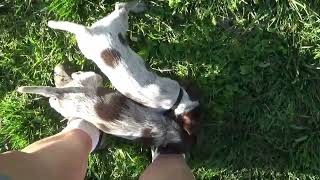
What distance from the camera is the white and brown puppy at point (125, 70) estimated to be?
360 centimetres

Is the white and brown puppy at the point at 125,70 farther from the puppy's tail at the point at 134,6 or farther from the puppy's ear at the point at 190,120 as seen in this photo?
the puppy's tail at the point at 134,6

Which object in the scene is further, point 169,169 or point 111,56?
point 169,169

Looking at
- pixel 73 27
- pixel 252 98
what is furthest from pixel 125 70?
pixel 252 98

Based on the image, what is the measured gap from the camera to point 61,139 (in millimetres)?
3803

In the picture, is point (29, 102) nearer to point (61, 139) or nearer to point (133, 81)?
point (61, 139)

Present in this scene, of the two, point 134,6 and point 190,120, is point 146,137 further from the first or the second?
point 134,6

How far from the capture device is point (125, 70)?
3.60 m

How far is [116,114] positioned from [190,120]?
1.84ft

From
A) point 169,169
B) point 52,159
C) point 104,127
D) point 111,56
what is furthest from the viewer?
point 104,127

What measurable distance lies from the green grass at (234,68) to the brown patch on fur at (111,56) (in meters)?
0.70

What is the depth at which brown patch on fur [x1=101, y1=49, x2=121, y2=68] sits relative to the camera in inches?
141

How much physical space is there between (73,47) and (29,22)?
0.45m

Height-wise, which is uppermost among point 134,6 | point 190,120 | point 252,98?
point 134,6

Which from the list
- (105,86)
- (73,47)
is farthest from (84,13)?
(105,86)
